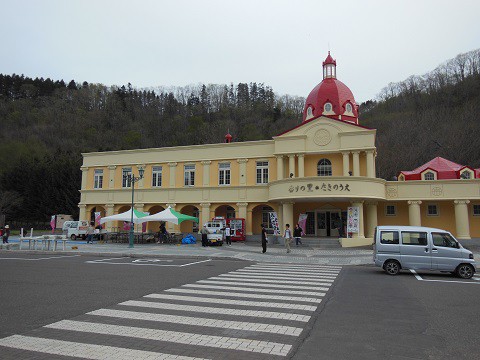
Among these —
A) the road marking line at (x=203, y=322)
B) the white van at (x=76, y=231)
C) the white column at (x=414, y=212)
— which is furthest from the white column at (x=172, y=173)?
the road marking line at (x=203, y=322)

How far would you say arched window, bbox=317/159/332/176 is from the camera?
33.3m

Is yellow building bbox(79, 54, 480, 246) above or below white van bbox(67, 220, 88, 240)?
above

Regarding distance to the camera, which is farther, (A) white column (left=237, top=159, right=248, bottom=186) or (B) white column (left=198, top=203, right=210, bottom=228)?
(B) white column (left=198, top=203, right=210, bottom=228)

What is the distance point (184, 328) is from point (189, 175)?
104ft

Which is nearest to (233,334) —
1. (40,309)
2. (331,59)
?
(40,309)

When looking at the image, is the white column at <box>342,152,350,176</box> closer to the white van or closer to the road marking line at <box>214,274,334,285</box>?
the road marking line at <box>214,274,334,285</box>

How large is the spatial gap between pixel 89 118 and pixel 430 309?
2979 inches

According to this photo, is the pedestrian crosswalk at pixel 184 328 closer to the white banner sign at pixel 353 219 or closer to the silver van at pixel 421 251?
the silver van at pixel 421 251

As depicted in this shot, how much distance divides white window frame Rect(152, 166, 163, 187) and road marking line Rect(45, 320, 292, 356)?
32.4 metres

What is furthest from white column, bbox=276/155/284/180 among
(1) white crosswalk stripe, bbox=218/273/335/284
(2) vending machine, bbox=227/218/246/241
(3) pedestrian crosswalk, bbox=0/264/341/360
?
(3) pedestrian crosswalk, bbox=0/264/341/360

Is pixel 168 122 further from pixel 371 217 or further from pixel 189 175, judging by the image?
pixel 371 217

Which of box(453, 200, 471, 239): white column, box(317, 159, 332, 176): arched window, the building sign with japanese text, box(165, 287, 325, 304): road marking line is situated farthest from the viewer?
box(317, 159, 332, 176): arched window

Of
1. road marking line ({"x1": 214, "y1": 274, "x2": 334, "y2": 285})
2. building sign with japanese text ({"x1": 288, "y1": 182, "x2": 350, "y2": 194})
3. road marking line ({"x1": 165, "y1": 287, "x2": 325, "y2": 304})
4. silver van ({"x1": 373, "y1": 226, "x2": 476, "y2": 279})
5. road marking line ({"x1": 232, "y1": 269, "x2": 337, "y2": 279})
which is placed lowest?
road marking line ({"x1": 232, "y1": 269, "x2": 337, "y2": 279})

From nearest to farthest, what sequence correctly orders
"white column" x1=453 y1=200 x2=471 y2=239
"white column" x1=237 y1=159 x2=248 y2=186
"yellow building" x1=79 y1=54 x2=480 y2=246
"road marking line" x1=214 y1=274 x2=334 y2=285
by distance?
"road marking line" x1=214 y1=274 x2=334 y2=285 < "white column" x1=453 y1=200 x2=471 y2=239 < "yellow building" x1=79 y1=54 x2=480 y2=246 < "white column" x1=237 y1=159 x2=248 y2=186
